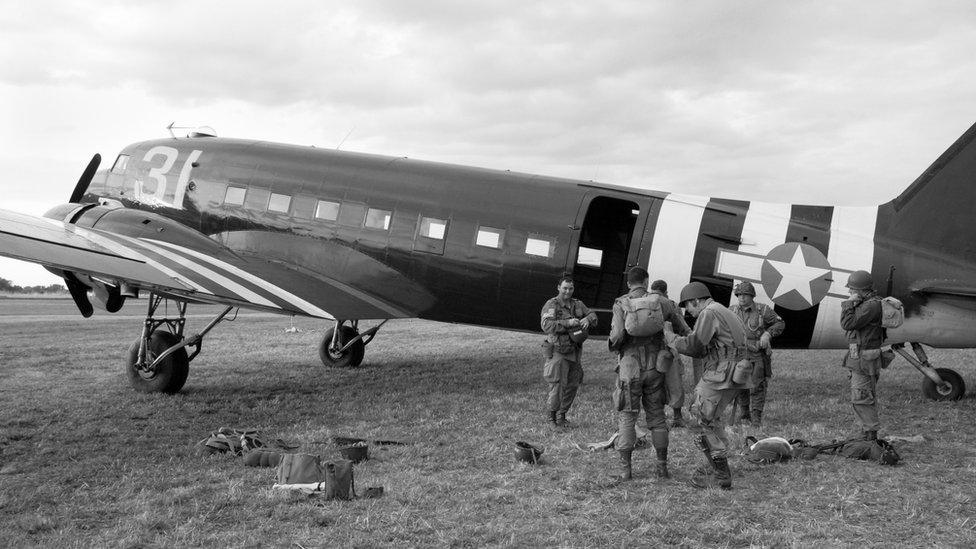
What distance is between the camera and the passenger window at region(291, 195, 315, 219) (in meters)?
12.6

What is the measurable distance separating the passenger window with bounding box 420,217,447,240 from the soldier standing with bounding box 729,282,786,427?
197 inches

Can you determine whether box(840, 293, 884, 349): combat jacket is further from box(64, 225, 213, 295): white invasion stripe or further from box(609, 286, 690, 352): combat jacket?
box(64, 225, 213, 295): white invasion stripe

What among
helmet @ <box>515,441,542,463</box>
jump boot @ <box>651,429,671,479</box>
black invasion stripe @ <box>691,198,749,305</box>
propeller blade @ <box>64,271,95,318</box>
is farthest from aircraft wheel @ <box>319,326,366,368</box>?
jump boot @ <box>651,429,671,479</box>

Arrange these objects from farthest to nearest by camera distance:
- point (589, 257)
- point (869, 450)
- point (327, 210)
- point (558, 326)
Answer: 1. point (589, 257)
2. point (327, 210)
3. point (558, 326)
4. point (869, 450)

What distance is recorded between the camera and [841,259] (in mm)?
10438

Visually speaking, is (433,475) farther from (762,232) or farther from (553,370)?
(762,232)

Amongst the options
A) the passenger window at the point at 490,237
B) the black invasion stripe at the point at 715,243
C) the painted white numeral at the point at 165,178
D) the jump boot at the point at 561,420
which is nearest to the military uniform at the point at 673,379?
the jump boot at the point at 561,420

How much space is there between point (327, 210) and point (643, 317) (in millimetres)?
7443

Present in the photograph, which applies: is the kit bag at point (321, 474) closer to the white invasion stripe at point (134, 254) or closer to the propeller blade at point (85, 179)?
the white invasion stripe at point (134, 254)

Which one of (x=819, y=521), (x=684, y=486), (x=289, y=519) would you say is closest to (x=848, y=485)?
(x=819, y=521)

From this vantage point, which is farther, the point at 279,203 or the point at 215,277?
the point at 279,203

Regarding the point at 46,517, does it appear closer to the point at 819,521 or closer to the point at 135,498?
the point at 135,498

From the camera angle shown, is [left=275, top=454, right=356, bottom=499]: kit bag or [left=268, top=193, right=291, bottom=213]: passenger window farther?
[left=268, top=193, right=291, bottom=213]: passenger window

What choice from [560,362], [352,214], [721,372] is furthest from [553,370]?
[352,214]
